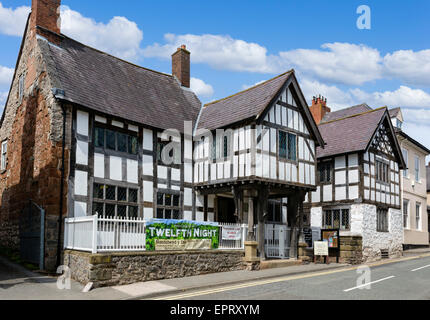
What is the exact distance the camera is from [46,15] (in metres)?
18.0

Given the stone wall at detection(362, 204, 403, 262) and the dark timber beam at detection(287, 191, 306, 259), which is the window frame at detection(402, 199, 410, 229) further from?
the dark timber beam at detection(287, 191, 306, 259)

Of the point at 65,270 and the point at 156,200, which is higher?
the point at 156,200

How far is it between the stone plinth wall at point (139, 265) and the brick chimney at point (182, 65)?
38.8 feet

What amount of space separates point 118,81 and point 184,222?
27.5 feet

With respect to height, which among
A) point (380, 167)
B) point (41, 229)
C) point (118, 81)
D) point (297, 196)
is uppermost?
point (118, 81)

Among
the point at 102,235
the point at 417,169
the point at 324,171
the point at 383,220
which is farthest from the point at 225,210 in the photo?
the point at 417,169

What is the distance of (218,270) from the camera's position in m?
15.9

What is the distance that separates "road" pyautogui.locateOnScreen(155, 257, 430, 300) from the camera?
10703 millimetres

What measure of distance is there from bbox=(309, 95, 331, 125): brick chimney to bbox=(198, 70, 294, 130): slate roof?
14.7 meters

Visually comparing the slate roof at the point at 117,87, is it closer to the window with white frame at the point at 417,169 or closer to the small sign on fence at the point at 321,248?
the small sign on fence at the point at 321,248

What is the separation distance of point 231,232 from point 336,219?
979cm
